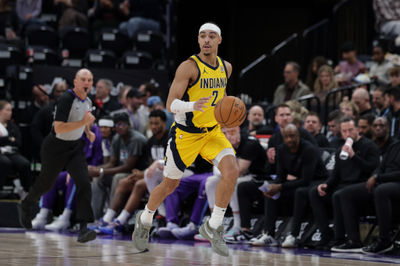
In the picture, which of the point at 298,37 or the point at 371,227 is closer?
the point at 371,227

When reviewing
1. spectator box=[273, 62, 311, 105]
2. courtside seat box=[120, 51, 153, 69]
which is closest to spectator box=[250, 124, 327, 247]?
spectator box=[273, 62, 311, 105]

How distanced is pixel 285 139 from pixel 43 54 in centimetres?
686

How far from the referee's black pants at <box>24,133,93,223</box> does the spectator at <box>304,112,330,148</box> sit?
3.40 m

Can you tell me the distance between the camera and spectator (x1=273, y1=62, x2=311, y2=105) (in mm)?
12219

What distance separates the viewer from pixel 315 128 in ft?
33.1

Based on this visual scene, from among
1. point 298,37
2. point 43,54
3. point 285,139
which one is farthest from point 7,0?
point 285,139

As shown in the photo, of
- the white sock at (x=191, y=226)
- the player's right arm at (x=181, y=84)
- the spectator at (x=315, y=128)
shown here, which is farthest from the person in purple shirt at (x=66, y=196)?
the player's right arm at (x=181, y=84)

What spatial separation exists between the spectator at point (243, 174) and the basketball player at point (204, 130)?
8.96ft

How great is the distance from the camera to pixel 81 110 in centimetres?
820

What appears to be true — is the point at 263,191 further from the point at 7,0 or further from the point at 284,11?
the point at 284,11

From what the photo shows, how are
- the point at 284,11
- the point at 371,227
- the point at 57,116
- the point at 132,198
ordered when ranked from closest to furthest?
the point at 57,116 → the point at 371,227 → the point at 132,198 → the point at 284,11

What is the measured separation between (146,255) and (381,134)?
11.5 ft

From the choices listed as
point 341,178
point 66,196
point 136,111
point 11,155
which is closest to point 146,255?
point 341,178

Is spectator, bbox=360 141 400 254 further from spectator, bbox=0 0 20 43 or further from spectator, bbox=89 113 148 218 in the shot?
spectator, bbox=0 0 20 43
